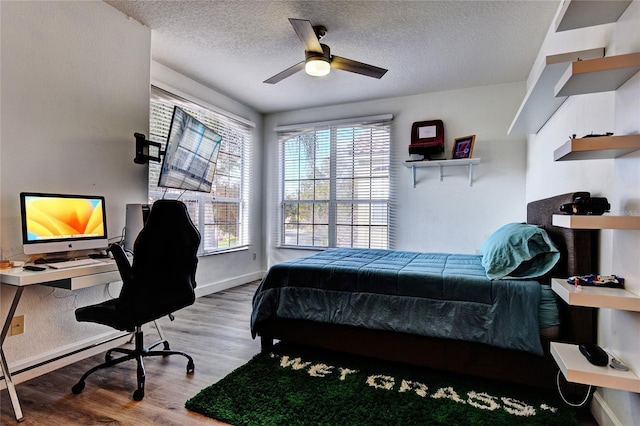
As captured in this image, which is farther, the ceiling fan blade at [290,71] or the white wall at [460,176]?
the white wall at [460,176]

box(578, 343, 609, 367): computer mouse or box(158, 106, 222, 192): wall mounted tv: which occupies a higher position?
box(158, 106, 222, 192): wall mounted tv

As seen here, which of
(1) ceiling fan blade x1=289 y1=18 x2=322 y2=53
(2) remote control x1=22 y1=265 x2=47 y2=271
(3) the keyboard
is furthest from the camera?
(1) ceiling fan blade x1=289 y1=18 x2=322 y2=53

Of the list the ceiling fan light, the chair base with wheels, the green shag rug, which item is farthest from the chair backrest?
the ceiling fan light

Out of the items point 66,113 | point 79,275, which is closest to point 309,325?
point 79,275

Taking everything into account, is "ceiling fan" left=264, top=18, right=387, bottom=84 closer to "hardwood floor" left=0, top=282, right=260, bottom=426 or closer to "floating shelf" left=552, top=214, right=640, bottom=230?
"floating shelf" left=552, top=214, right=640, bottom=230

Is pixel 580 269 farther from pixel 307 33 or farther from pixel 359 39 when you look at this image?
pixel 359 39

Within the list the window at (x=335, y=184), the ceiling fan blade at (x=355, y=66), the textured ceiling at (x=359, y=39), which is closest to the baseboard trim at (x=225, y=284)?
the window at (x=335, y=184)

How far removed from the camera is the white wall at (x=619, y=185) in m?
1.39

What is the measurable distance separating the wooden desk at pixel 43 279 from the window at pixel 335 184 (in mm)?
3192

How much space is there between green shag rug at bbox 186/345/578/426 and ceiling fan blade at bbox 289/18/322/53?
2.33m

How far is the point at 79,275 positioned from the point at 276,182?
11.7 feet

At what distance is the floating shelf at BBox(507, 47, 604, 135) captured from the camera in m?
1.77

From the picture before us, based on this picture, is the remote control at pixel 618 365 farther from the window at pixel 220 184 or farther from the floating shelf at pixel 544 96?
the window at pixel 220 184

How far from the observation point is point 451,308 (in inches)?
82.9
